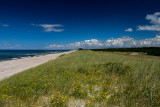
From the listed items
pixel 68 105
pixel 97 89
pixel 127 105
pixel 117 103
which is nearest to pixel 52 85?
pixel 68 105

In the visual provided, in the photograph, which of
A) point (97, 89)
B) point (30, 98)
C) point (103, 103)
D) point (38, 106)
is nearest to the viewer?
point (38, 106)

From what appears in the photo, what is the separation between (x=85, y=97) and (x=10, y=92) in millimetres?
3047

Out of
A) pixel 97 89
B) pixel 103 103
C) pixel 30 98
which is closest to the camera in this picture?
pixel 103 103

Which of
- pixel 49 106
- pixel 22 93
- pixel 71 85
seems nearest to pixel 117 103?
pixel 71 85

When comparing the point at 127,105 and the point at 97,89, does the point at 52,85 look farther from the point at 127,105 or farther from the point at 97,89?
the point at 127,105

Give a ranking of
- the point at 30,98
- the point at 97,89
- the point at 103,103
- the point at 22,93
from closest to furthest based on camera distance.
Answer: the point at 103,103 < the point at 30,98 < the point at 22,93 < the point at 97,89

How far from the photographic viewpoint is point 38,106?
274 cm

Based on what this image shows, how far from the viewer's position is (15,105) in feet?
9.09

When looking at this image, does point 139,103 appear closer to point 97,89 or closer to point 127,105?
point 127,105

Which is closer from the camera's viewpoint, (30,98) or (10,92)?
(30,98)

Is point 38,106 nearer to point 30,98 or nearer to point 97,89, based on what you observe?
point 30,98

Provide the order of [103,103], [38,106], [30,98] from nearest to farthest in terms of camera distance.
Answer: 1. [38,106]
2. [103,103]
3. [30,98]

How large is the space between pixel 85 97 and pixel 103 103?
68 centimetres

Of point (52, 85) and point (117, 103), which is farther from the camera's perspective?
point (52, 85)
